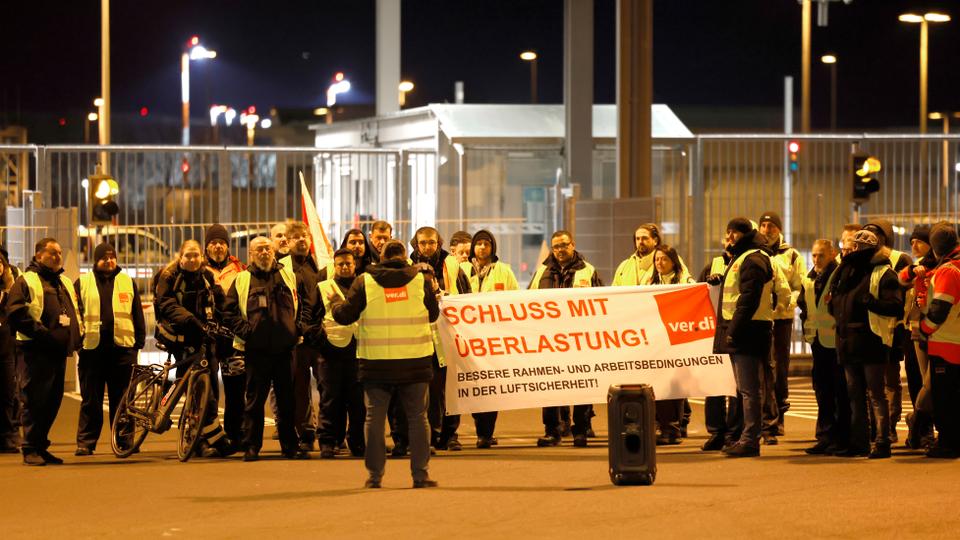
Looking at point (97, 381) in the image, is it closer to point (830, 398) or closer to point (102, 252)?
point (102, 252)

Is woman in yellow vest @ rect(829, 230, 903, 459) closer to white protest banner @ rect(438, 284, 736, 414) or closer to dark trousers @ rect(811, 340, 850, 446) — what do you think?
dark trousers @ rect(811, 340, 850, 446)

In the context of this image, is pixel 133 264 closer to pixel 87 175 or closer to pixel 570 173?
pixel 87 175

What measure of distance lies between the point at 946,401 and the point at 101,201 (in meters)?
11.2

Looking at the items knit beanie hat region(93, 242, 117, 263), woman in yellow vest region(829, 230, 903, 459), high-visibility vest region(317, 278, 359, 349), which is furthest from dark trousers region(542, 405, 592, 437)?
knit beanie hat region(93, 242, 117, 263)

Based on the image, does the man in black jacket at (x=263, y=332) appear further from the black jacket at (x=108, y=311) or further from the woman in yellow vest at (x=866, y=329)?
the woman in yellow vest at (x=866, y=329)

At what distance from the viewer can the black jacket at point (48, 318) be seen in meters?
13.6

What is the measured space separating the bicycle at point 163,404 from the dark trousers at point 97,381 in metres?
0.24

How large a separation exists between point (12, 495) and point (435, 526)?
3551 millimetres

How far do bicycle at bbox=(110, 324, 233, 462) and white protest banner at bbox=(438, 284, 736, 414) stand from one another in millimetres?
2168

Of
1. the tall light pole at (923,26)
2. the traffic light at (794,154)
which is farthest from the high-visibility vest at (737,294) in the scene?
the tall light pole at (923,26)

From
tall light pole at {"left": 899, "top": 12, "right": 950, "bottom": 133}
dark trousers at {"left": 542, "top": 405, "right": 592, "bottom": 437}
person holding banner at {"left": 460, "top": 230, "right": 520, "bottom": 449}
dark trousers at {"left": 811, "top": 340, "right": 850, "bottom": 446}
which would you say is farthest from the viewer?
tall light pole at {"left": 899, "top": 12, "right": 950, "bottom": 133}

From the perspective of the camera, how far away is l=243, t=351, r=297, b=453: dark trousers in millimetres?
13602

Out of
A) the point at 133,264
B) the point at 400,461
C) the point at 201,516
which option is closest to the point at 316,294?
the point at 400,461

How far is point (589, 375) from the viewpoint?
14.6 meters
